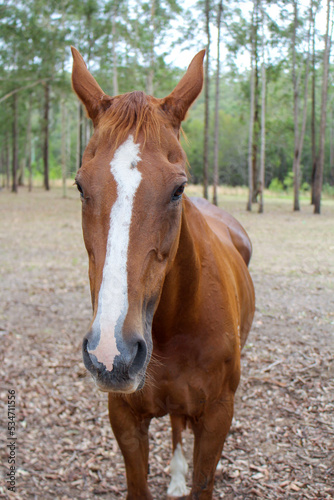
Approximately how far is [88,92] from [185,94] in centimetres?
47

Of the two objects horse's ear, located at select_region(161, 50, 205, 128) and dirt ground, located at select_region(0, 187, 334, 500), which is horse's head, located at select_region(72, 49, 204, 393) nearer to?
horse's ear, located at select_region(161, 50, 205, 128)

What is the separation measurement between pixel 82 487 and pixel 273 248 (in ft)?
30.4

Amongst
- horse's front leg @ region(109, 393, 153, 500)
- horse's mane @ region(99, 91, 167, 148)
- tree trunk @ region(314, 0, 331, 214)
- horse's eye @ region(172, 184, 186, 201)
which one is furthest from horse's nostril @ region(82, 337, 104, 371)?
tree trunk @ region(314, 0, 331, 214)

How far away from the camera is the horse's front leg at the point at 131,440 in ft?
7.30

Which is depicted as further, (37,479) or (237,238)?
(237,238)

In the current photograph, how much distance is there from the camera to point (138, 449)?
2.27m

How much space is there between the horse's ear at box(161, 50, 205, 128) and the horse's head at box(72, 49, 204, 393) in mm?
31

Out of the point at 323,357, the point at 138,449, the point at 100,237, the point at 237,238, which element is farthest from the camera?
the point at 323,357

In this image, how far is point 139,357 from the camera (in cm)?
142

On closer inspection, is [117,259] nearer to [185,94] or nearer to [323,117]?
[185,94]

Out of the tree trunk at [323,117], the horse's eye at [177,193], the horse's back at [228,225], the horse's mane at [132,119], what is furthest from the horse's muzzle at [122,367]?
the tree trunk at [323,117]

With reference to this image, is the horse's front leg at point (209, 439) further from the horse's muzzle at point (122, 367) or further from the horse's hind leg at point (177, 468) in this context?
the horse's muzzle at point (122, 367)

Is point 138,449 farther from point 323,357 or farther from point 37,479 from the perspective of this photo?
point 323,357

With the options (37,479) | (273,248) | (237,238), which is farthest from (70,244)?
(37,479)
